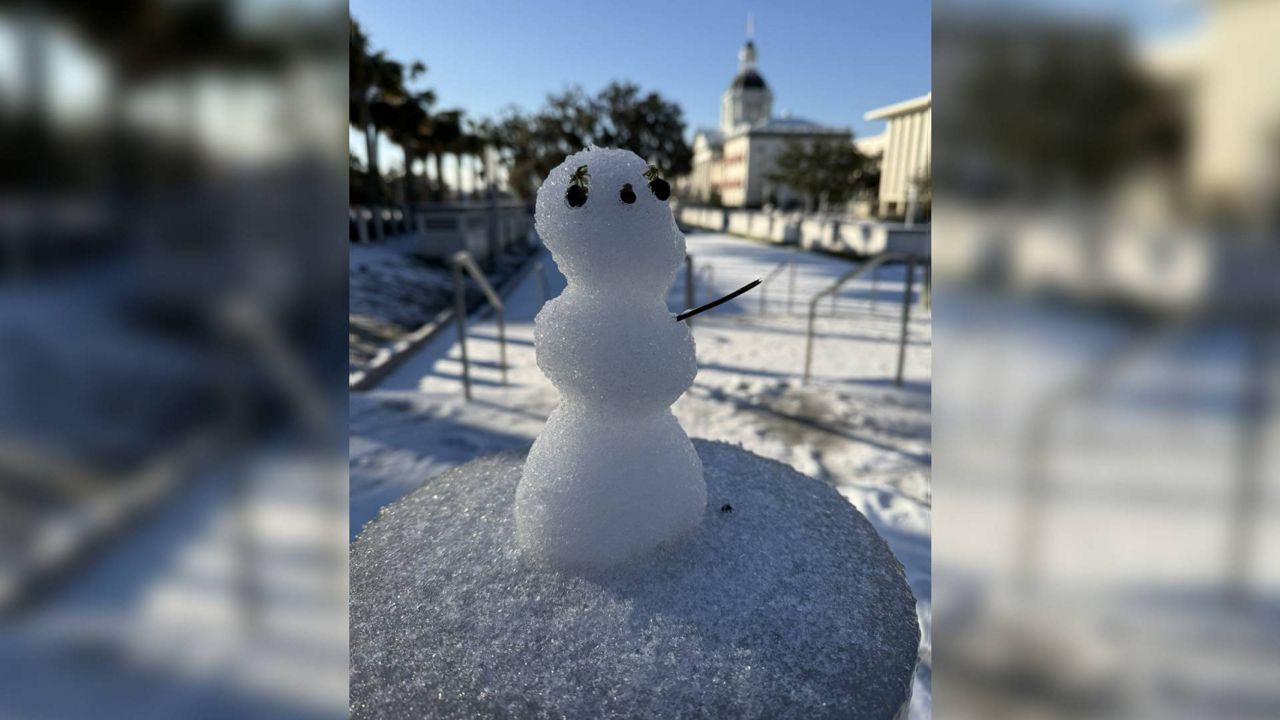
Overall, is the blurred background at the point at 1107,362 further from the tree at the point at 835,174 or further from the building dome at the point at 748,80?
the building dome at the point at 748,80

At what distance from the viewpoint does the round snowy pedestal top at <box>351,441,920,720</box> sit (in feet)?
4.94

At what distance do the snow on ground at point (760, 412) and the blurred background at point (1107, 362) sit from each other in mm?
2001

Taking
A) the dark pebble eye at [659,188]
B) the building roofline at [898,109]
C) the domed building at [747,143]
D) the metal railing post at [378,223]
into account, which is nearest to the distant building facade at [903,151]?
the building roofline at [898,109]

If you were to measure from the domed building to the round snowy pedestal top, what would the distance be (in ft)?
116

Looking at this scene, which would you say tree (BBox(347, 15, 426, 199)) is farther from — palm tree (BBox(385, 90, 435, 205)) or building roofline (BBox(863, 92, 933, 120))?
building roofline (BBox(863, 92, 933, 120))

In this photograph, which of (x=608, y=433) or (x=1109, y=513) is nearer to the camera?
(x=1109, y=513)

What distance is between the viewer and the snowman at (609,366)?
1.81 m

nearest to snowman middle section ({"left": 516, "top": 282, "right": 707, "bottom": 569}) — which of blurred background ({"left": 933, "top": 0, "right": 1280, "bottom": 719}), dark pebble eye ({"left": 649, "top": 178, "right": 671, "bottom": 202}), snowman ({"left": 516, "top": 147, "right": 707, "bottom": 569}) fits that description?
snowman ({"left": 516, "top": 147, "right": 707, "bottom": 569})

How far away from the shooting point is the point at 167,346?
39 cm

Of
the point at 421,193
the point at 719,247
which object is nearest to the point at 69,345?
the point at 719,247

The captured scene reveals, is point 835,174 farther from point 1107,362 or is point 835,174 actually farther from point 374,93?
point 1107,362

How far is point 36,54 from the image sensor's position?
352 mm

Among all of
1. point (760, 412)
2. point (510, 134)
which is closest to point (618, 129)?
point (510, 134)

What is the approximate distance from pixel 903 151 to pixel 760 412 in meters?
21.3
